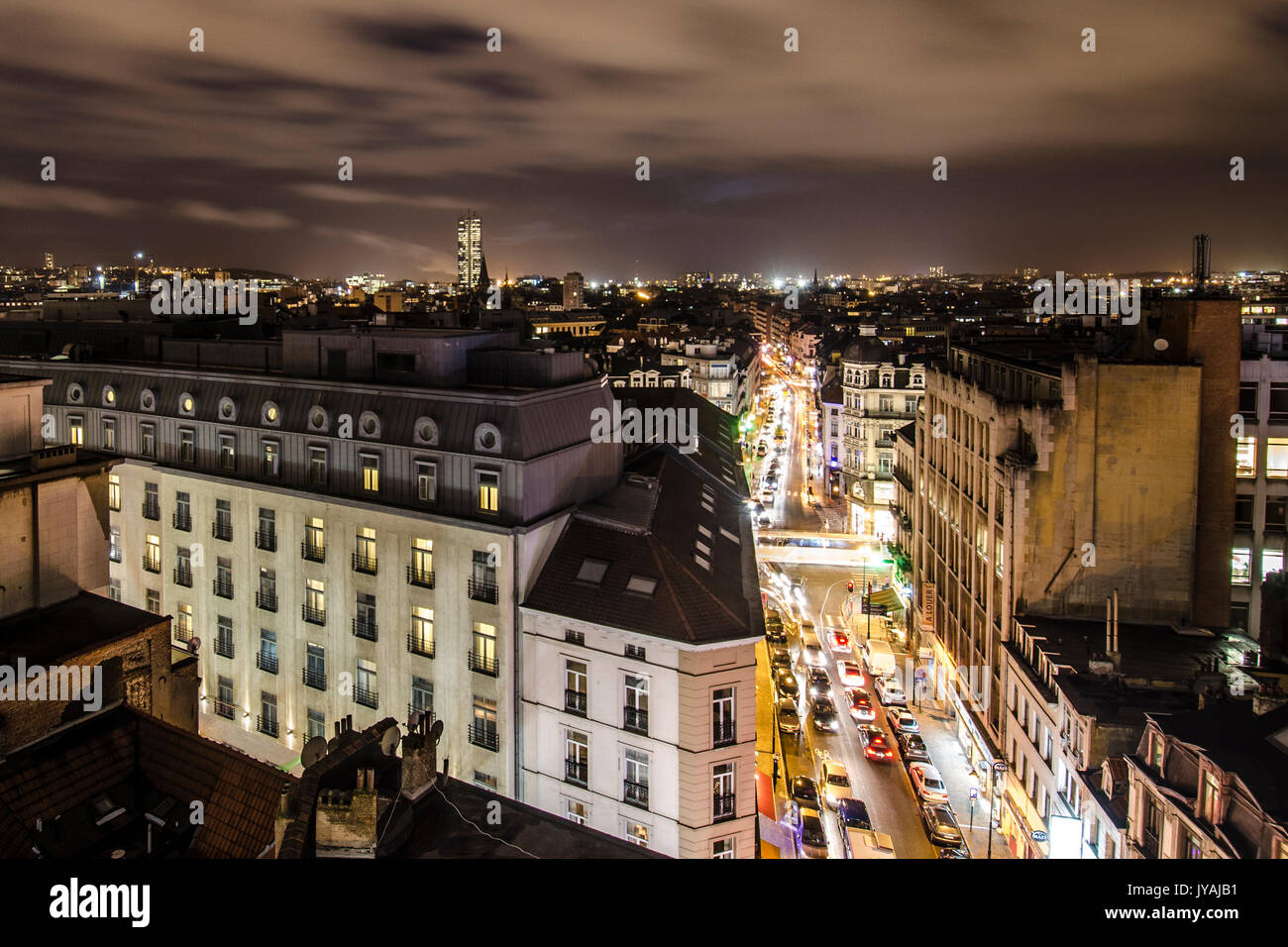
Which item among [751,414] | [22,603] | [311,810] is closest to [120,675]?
[22,603]

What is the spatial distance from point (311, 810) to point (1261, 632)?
35.2 metres

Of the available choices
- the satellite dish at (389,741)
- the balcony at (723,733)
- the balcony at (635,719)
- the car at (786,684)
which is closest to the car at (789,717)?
the car at (786,684)

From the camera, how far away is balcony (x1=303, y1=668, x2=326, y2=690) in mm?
31953

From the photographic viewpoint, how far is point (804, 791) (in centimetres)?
3441

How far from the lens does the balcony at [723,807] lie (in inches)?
1024

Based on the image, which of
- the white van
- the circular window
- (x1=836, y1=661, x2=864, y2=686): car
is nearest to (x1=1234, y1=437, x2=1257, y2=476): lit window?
(x1=836, y1=661, x2=864, y2=686): car

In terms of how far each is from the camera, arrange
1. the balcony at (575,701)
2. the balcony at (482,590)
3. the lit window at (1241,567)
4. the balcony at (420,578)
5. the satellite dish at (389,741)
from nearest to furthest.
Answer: the satellite dish at (389,741) → the balcony at (575,701) → the balcony at (482,590) → the balcony at (420,578) → the lit window at (1241,567)

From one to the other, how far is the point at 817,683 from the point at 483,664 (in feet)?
71.8

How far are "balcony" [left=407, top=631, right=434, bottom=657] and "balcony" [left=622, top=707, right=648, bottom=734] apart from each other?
24.5ft

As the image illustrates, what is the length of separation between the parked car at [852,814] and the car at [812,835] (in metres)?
0.85

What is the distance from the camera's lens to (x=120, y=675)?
18.4 metres

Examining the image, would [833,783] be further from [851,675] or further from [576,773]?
[576,773]

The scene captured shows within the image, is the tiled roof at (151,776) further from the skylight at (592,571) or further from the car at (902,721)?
the car at (902,721)

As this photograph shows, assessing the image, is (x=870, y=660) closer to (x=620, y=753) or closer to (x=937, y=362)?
(x=937, y=362)
